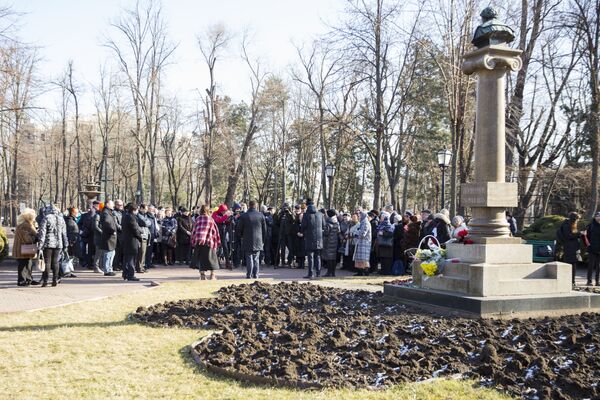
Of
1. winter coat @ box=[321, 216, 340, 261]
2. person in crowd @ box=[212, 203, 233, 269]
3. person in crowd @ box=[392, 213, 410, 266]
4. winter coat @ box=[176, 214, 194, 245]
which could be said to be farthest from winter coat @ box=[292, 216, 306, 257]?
winter coat @ box=[176, 214, 194, 245]

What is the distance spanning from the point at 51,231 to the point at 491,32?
10.4m

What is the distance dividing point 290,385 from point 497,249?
5546mm

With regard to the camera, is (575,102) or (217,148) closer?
(575,102)

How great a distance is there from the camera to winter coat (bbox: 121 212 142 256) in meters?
15.0

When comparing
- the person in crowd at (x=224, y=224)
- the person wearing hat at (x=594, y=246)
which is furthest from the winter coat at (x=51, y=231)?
the person wearing hat at (x=594, y=246)

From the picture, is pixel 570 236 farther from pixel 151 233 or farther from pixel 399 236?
pixel 151 233

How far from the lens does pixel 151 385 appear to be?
5977 mm

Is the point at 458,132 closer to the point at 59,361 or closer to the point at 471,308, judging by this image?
the point at 471,308

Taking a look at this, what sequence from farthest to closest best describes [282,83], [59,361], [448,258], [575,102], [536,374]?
[282,83]
[575,102]
[448,258]
[59,361]
[536,374]

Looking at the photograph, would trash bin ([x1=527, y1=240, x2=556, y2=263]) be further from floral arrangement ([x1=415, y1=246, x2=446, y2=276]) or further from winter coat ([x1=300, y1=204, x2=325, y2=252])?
floral arrangement ([x1=415, y1=246, x2=446, y2=276])

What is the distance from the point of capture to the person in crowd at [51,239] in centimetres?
1337

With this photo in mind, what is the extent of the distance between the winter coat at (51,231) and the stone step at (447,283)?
27.7ft

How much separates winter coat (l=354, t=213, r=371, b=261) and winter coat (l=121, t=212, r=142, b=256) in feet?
19.6

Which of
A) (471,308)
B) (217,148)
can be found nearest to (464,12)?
(471,308)
